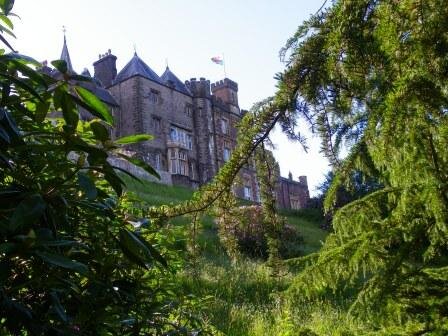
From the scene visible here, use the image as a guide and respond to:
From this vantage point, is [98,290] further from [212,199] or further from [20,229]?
[212,199]

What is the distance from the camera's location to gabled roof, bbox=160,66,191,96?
41125 mm

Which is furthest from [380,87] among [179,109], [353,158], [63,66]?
[179,109]

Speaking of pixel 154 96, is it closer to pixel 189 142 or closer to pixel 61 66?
pixel 189 142

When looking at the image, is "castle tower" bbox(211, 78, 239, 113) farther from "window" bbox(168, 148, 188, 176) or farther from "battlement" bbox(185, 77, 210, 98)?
"window" bbox(168, 148, 188, 176)

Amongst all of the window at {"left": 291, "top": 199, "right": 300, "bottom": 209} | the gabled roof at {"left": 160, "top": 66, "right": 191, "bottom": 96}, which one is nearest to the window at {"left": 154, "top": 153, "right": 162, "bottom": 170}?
the gabled roof at {"left": 160, "top": 66, "right": 191, "bottom": 96}

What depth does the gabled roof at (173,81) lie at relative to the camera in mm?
41125

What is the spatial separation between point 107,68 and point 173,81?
214 inches

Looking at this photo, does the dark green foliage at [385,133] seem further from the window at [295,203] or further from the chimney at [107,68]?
the window at [295,203]

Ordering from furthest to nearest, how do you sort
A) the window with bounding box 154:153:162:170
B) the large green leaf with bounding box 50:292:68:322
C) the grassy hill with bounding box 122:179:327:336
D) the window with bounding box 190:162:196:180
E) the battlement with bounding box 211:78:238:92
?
1. the battlement with bounding box 211:78:238:92
2. the window with bounding box 190:162:196:180
3. the window with bounding box 154:153:162:170
4. the grassy hill with bounding box 122:179:327:336
5. the large green leaf with bounding box 50:292:68:322

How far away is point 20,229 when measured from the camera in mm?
1236

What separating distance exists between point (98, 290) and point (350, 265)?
1737mm

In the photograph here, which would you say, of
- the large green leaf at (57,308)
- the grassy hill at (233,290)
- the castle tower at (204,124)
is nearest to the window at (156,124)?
the castle tower at (204,124)

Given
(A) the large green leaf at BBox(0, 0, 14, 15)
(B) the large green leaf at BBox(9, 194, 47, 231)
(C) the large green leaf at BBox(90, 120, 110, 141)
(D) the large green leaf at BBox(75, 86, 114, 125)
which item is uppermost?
(A) the large green leaf at BBox(0, 0, 14, 15)

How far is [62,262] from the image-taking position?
43.8 inches
